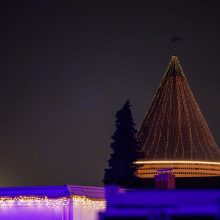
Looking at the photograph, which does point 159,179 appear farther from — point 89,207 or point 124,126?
point 124,126

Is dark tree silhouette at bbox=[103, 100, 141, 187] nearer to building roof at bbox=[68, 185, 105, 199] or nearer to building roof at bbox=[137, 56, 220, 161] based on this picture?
building roof at bbox=[137, 56, 220, 161]

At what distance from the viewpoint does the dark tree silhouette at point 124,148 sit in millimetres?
44794

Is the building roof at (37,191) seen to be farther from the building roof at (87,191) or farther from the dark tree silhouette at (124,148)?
the dark tree silhouette at (124,148)

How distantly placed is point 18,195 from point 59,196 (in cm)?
176

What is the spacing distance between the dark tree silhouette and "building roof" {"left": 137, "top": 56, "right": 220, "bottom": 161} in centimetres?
1101

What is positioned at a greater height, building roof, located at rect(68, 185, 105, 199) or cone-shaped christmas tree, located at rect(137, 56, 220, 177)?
cone-shaped christmas tree, located at rect(137, 56, 220, 177)

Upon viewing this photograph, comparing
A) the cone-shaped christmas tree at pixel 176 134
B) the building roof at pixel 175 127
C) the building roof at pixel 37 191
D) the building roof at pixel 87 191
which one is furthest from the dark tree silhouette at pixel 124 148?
the building roof at pixel 37 191

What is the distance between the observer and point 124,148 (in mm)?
45625

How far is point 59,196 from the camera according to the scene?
29344 millimetres

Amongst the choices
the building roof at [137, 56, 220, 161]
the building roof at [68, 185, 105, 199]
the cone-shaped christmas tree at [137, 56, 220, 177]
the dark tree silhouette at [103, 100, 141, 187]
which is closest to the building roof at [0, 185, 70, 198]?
the building roof at [68, 185, 105, 199]

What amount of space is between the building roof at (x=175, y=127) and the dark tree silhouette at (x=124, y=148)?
36.1ft

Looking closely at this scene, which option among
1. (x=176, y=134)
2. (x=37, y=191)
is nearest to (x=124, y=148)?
(x=176, y=134)

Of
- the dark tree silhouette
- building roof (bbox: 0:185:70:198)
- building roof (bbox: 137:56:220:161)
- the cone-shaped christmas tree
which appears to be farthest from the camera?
building roof (bbox: 137:56:220:161)

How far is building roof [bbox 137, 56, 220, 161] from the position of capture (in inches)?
2285
